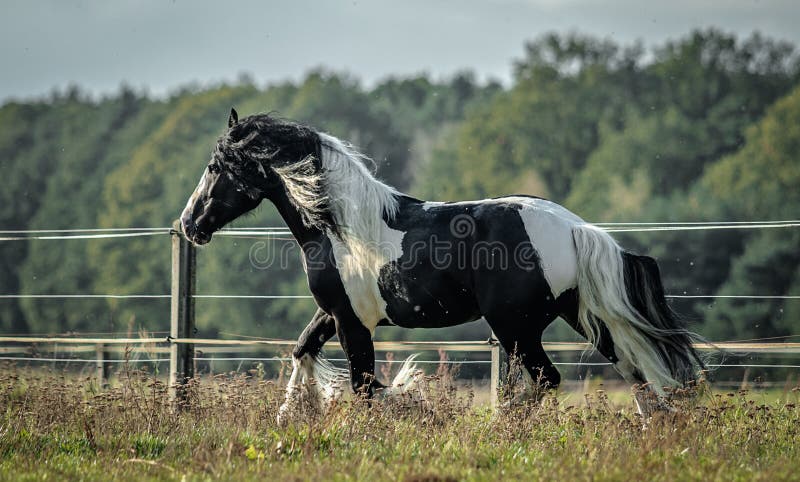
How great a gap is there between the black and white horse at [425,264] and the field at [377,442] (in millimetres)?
418

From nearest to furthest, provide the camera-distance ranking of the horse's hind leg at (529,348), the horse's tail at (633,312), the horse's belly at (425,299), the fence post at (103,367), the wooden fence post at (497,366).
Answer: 1. the horse's tail at (633,312)
2. the horse's hind leg at (529,348)
3. the horse's belly at (425,299)
4. the wooden fence post at (497,366)
5. the fence post at (103,367)

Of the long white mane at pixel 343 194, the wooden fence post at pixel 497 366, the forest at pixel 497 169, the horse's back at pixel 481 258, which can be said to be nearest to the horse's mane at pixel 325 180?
the long white mane at pixel 343 194

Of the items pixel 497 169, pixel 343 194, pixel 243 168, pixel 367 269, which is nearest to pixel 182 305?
pixel 243 168

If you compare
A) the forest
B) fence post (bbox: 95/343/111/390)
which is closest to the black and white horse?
fence post (bbox: 95/343/111/390)

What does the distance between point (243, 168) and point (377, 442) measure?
260cm

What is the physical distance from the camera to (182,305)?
8758 mm

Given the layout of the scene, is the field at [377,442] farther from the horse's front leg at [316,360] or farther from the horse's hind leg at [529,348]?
the horse's front leg at [316,360]

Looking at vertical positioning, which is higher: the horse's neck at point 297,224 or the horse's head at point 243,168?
the horse's head at point 243,168

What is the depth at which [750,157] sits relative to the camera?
29984mm

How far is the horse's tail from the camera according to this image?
19.8ft

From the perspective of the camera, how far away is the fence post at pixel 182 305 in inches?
342

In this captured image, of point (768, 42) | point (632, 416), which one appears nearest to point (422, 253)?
point (632, 416)

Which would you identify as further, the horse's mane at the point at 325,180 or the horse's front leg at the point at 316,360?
the horse's front leg at the point at 316,360

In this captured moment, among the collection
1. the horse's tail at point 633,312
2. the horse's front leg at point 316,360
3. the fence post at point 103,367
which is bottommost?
the fence post at point 103,367
